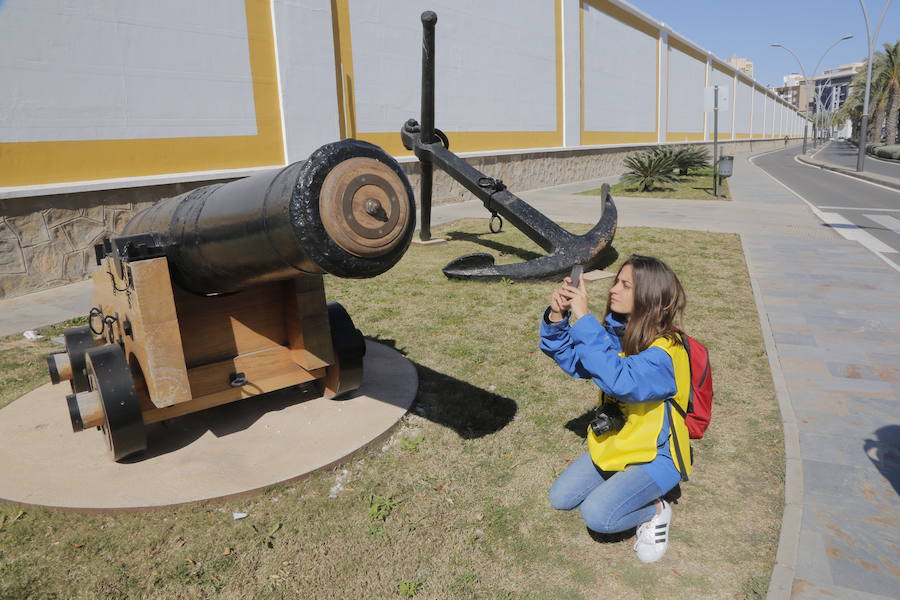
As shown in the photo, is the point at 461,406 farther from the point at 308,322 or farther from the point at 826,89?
the point at 826,89

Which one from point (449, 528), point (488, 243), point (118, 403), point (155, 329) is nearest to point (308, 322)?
point (155, 329)

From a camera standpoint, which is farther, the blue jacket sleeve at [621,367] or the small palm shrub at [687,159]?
the small palm shrub at [687,159]

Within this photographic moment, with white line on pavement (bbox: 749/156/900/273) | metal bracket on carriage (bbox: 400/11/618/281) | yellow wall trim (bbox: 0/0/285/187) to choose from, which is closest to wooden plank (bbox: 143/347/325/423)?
metal bracket on carriage (bbox: 400/11/618/281)

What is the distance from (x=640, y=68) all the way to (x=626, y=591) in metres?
26.3

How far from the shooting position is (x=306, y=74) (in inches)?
401

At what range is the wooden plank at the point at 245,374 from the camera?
3.15 metres

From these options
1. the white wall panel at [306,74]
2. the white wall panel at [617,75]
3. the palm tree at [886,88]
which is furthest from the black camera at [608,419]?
the palm tree at [886,88]

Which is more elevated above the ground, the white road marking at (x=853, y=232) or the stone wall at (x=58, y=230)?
the stone wall at (x=58, y=230)

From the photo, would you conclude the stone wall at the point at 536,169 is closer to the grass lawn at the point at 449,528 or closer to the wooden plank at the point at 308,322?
the wooden plank at the point at 308,322

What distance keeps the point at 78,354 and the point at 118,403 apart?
39.1 inches

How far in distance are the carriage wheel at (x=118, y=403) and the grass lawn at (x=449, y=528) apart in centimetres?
37

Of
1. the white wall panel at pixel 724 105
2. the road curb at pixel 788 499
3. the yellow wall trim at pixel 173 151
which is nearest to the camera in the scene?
the road curb at pixel 788 499

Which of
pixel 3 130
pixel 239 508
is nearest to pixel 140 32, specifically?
pixel 3 130

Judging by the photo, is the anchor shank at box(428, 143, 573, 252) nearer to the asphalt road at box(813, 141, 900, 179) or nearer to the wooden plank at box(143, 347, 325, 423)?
the wooden plank at box(143, 347, 325, 423)
